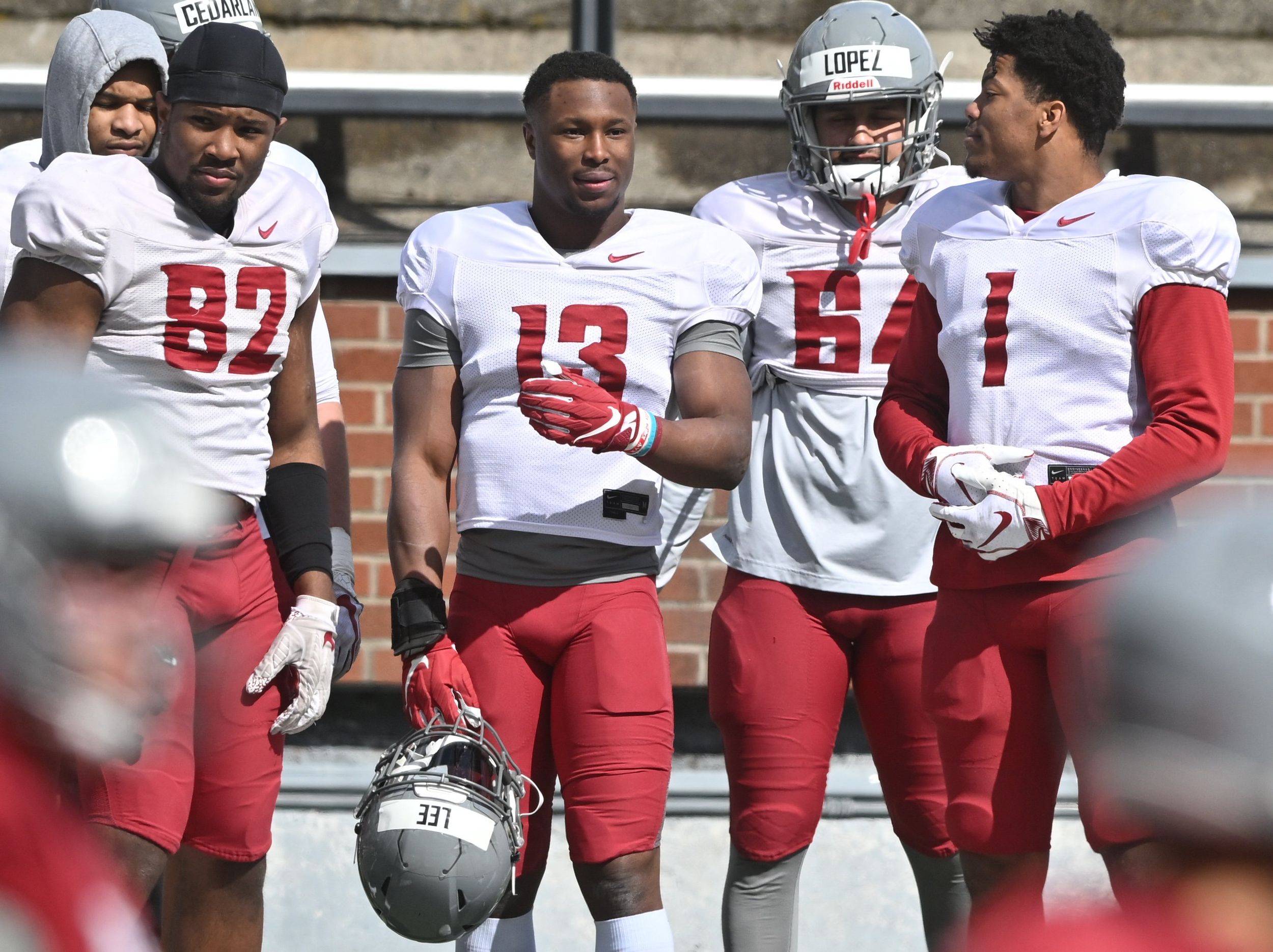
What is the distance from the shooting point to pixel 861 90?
10.7 feet

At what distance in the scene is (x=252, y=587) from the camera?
2771 mm

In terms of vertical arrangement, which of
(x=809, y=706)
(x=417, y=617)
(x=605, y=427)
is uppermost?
(x=605, y=427)

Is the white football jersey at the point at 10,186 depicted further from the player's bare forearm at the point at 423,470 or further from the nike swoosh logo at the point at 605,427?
the nike swoosh logo at the point at 605,427

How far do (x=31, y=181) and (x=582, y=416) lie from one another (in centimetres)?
97

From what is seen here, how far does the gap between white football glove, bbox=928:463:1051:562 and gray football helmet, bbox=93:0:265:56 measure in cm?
164

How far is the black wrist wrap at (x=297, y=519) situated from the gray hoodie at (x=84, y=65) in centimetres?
65

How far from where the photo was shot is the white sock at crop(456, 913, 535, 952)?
288 centimetres

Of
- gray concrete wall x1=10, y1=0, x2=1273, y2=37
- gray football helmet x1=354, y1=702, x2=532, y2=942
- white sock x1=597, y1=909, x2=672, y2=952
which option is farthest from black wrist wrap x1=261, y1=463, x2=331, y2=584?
gray concrete wall x1=10, y1=0, x2=1273, y2=37

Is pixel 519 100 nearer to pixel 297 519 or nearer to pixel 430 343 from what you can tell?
pixel 430 343

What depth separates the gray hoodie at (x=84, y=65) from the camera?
9.70ft

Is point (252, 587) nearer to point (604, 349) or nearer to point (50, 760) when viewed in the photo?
point (604, 349)

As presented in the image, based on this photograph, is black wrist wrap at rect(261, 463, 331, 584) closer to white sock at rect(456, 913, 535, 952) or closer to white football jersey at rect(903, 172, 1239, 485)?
white sock at rect(456, 913, 535, 952)

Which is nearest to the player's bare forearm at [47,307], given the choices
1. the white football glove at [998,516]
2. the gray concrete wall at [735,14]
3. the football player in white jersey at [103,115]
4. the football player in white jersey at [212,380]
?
the football player in white jersey at [212,380]

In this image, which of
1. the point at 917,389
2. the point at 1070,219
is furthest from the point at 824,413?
the point at 1070,219
